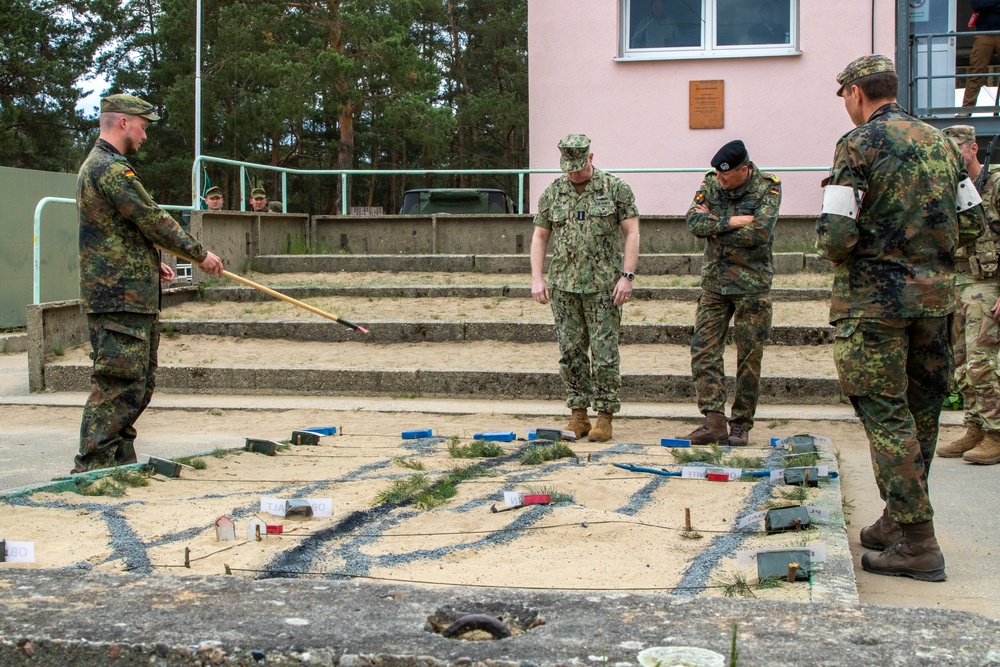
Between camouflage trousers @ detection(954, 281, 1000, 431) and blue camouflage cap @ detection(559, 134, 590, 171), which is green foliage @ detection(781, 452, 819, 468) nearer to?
camouflage trousers @ detection(954, 281, 1000, 431)

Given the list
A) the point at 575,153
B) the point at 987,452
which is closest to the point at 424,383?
the point at 575,153

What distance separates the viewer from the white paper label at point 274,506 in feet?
16.1

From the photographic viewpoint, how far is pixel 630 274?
280 inches

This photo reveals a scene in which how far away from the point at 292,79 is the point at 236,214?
52.7 feet

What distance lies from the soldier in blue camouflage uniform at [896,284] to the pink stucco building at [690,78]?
31.2ft

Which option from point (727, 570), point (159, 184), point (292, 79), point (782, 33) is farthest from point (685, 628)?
point (159, 184)

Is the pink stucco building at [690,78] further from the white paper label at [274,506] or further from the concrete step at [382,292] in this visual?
the white paper label at [274,506]

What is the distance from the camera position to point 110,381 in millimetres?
6051

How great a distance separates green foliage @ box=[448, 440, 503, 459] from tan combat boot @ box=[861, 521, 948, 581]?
2.65m

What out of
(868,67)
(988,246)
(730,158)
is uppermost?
(868,67)

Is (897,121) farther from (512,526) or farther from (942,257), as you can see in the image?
(512,526)

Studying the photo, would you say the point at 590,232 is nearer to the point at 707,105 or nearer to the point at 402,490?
the point at 402,490

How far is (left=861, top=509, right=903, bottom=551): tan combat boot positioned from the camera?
4473 millimetres

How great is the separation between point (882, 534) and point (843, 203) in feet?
4.68
